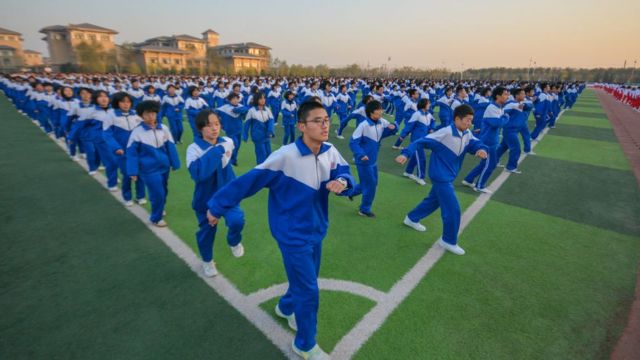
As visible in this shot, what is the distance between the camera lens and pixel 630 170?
906 cm

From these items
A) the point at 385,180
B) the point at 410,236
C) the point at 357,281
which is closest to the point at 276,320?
the point at 357,281

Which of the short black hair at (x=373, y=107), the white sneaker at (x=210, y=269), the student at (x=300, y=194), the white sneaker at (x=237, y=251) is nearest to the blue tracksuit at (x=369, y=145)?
the short black hair at (x=373, y=107)

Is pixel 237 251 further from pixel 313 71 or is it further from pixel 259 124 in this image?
pixel 313 71

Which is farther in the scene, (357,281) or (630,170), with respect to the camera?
(630,170)

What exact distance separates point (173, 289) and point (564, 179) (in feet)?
30.3

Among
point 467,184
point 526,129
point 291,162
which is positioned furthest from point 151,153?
point 526,129

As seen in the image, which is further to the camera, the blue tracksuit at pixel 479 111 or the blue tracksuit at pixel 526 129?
the blue tracksuit at pixel 479 111

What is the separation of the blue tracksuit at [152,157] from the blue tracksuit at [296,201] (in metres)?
2.80

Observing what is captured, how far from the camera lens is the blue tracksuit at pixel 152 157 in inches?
187

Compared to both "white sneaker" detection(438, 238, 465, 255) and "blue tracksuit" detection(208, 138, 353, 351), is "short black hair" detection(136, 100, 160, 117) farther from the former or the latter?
"white sneaker" detection(438, 238, 465, 255)

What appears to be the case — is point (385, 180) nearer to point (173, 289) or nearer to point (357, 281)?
point (357, 281)

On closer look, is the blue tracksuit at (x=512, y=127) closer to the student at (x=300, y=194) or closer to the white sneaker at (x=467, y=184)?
the white sneaker at (x=467, y=184)

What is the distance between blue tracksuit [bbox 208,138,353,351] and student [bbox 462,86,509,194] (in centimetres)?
563

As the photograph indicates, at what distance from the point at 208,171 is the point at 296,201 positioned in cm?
151
